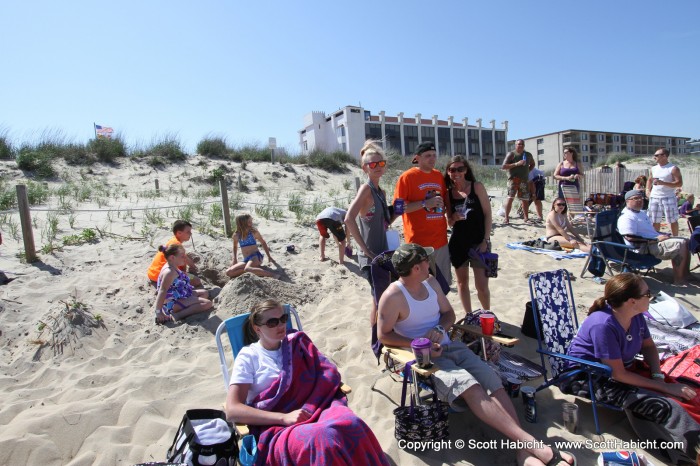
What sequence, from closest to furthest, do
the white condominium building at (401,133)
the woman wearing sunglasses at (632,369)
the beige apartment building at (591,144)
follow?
the woman wearing sunglasses at (632,369) → the white condominium building at (401,133) → the beige apartment building at (591,144)

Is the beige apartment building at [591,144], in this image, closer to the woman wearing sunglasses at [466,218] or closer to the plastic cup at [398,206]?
the woman wearing sunglasses at [466,218]

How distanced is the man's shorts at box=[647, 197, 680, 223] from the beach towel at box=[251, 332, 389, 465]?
7.09m

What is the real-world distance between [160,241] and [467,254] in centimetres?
485

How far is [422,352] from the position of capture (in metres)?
2.45

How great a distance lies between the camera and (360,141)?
166 feet

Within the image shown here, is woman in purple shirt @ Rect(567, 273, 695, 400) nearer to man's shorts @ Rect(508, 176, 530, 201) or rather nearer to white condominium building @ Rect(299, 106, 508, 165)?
man's shorts @ Rect(508, 176, 530, 201)

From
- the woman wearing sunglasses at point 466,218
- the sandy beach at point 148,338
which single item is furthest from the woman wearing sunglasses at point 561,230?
the woman wearing sunglasses at point 466,218

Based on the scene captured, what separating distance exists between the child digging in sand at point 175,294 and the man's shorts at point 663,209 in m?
7.18

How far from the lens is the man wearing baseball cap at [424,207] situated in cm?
369

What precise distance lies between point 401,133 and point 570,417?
55.1 metres

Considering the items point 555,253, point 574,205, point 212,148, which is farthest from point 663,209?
point 212,148

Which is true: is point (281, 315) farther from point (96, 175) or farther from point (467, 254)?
point (96, 175)

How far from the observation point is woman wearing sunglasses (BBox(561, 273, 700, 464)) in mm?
2330

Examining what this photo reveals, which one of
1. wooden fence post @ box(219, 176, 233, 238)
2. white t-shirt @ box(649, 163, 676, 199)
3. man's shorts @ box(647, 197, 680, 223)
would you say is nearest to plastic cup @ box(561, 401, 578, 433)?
wooden fence post @ box(219, 176, 233, 238)
